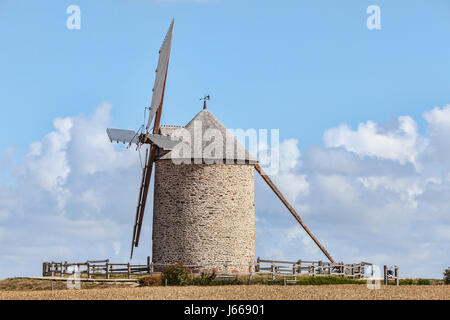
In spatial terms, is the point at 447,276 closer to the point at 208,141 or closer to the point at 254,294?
the point at 254,294

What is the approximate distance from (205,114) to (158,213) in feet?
18.1

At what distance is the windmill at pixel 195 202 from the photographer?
29.1 meters

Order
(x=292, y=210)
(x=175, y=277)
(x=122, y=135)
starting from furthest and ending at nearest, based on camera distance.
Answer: (x=292, y=210), (x=122, y=135), (x=175, y=277)

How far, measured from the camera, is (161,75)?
2961 centimetres

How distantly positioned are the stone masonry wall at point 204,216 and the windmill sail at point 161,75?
8.68 ft

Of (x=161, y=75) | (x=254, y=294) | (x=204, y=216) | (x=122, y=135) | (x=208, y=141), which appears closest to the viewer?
(x=254, y=294)

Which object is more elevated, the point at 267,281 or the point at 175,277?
the point at 175,277

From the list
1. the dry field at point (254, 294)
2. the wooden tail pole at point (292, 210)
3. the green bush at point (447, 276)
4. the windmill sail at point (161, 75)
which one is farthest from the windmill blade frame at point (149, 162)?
the green bush at point (447, 276)

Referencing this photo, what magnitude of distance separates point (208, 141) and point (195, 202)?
3.07m

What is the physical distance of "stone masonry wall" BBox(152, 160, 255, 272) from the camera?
2908 centimetres

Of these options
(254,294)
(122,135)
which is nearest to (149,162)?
(122,135)
